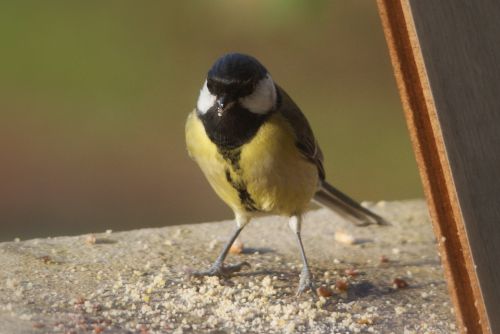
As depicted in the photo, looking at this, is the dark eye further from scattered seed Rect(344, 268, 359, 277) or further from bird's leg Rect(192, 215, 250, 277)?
scattered seed Rect(344, 268, 359, 277)

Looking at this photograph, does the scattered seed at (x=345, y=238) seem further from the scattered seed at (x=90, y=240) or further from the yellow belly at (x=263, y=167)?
the scattered seed at (x=90, y=240)

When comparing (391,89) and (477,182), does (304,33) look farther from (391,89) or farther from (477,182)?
(477,182)

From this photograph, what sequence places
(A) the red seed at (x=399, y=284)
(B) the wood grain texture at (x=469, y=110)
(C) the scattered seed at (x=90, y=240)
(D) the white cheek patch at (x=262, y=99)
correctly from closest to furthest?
(B) the wood grain texture at (x=469, y=110)
(D) the white cheek patch at (x=262, y=99)
(A) the red seed at (x=399, y=284)
(C) the scattered seed at (x=90, y=240)

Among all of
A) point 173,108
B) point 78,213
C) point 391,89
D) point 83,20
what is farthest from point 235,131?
point 83,20

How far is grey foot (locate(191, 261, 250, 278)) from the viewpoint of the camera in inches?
110

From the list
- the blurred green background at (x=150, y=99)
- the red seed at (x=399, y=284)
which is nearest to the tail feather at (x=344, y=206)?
the red seed at (x=399, y=284)

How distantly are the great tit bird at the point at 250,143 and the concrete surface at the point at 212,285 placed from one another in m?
0.12

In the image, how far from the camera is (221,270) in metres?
2.83

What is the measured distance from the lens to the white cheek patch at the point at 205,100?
2.74 m

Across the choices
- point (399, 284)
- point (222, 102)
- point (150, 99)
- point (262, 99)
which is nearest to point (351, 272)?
point (399, 284)

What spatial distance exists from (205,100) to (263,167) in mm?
269

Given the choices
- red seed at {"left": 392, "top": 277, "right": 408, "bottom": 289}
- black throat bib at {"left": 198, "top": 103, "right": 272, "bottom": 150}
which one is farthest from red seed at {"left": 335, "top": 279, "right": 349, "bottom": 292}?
black throat bib at {"left": 198, "top": 103, "right": 272, "bottom": 150}

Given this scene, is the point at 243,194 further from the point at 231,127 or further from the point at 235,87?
the point at 235,87

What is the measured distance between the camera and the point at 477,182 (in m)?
2.21
